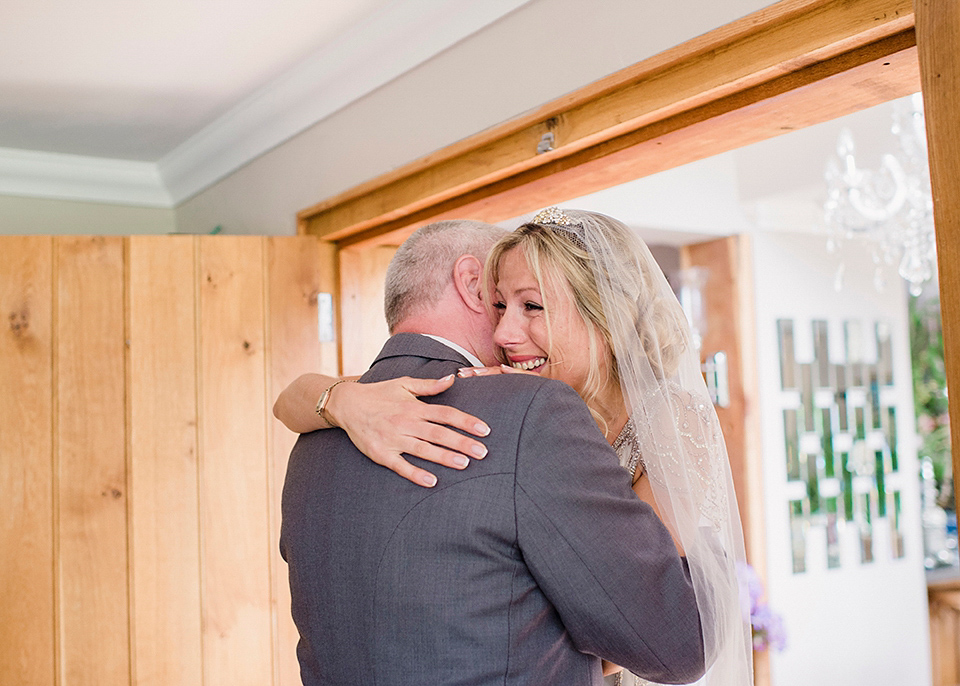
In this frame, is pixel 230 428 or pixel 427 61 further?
pixel 230 428

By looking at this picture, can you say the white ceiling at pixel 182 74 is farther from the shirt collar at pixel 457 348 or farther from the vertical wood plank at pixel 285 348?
the shirt collar at pixel 457 348

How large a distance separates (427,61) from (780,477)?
8.25ft

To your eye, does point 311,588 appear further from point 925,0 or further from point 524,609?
point 925,0

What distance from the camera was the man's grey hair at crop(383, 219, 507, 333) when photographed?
4.78 feet

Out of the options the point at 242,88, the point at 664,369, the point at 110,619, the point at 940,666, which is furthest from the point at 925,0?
the point at 940,666

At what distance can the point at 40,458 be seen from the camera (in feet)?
7.73

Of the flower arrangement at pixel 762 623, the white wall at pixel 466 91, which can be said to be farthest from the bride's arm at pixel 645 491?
the flower arrangement at pixel 762 623

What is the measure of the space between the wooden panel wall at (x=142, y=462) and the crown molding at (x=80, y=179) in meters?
0.98

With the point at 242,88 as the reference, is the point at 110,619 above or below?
below

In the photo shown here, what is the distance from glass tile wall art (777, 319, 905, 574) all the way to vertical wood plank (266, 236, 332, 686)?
2239 mm

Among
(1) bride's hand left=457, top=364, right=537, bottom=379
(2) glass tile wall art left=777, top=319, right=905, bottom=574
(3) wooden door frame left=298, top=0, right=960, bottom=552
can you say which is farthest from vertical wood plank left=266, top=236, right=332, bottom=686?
(2) glass tile wall art left=777, top=319, right=905, bottom=574

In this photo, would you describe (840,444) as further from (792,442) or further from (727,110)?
(727,110)

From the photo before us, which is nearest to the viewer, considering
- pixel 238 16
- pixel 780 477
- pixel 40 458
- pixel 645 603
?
pixel 645 603

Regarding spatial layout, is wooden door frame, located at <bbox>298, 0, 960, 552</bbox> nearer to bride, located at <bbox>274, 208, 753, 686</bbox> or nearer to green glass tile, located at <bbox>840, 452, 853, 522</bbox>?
bride, located at <bbox>274, 208, 753, 686</bbox>
